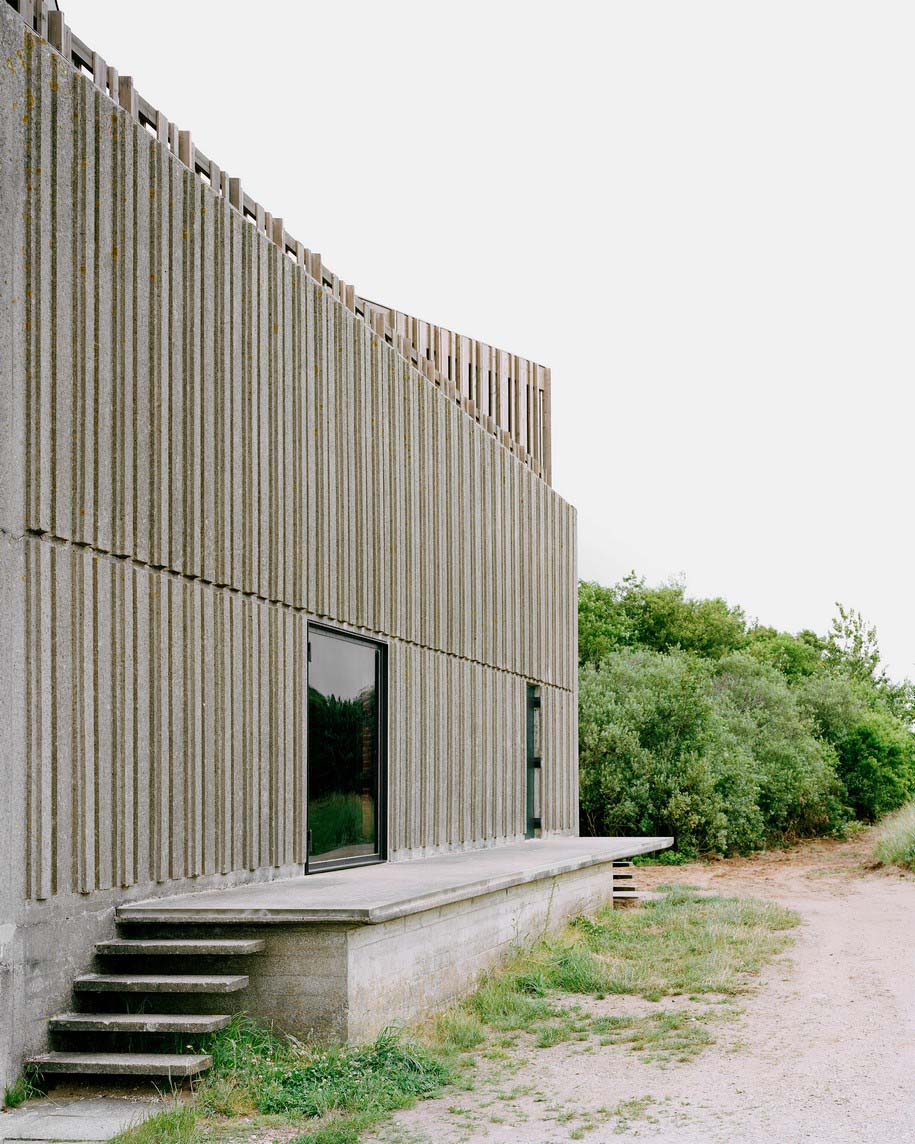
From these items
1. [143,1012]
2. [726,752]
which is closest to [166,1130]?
[143,1012]

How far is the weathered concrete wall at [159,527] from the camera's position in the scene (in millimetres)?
6438

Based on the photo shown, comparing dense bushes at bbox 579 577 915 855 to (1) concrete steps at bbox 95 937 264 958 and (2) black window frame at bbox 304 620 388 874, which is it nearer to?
(2) black window frame at bbox 304 620 388 874

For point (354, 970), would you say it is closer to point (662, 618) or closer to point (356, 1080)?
point (356, 1080)

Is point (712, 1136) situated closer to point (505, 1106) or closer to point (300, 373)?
point (505, 1106)

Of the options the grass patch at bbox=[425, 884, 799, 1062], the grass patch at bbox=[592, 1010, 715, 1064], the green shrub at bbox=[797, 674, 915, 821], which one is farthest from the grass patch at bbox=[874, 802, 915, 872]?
the grass patch at bbox=[592, 1010, 715, 1064]

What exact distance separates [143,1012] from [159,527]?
8.79ft

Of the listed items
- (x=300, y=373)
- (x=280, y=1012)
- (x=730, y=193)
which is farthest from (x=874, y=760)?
Answer: (x=280, y=1012)

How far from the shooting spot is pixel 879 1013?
8.68 metres

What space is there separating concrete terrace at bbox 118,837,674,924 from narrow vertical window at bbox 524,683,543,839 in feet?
11.0

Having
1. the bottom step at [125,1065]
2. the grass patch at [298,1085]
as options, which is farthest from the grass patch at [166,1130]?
the bottom step at [125,1065]

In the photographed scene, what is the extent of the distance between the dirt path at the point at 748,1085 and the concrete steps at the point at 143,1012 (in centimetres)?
115

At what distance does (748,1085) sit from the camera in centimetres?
655

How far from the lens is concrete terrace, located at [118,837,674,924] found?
6.82 meters

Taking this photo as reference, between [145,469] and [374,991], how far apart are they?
10.5 ft
